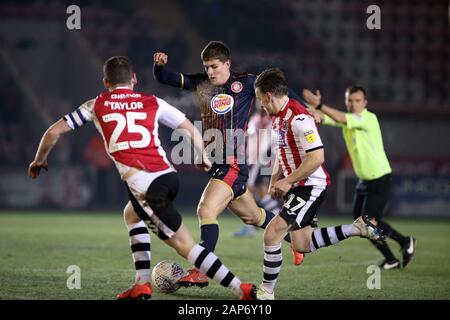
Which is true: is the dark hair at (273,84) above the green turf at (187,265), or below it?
above

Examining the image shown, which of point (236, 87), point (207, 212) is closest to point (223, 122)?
point (236, 87)

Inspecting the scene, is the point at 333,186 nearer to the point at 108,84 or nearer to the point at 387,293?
the point at 387,293

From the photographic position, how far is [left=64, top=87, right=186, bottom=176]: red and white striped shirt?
5.66 m

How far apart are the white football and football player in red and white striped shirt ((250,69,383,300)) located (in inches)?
29.8

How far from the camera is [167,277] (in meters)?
6.49

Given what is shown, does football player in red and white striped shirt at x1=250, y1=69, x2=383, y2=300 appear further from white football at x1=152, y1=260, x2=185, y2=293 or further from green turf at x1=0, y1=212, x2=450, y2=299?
white football at x1=152, y1=260, x2=185, y2=293

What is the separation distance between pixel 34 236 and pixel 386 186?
5174 millimetres

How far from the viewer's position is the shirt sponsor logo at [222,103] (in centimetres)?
708

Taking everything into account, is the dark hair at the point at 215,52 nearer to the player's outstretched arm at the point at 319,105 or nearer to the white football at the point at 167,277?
the player's outstretched arm at the point at 319,105

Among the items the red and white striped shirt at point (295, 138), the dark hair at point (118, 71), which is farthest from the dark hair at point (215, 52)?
the dark hair at point (118, 71)

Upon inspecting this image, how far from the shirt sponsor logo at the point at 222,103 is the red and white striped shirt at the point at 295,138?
0.72 m

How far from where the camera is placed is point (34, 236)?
1104 cm

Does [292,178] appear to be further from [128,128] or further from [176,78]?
[176,78]

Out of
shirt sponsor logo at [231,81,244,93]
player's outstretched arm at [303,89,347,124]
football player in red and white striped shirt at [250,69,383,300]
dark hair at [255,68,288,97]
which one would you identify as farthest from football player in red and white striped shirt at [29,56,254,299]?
player's outstretched arm at [303,89,347,124]
